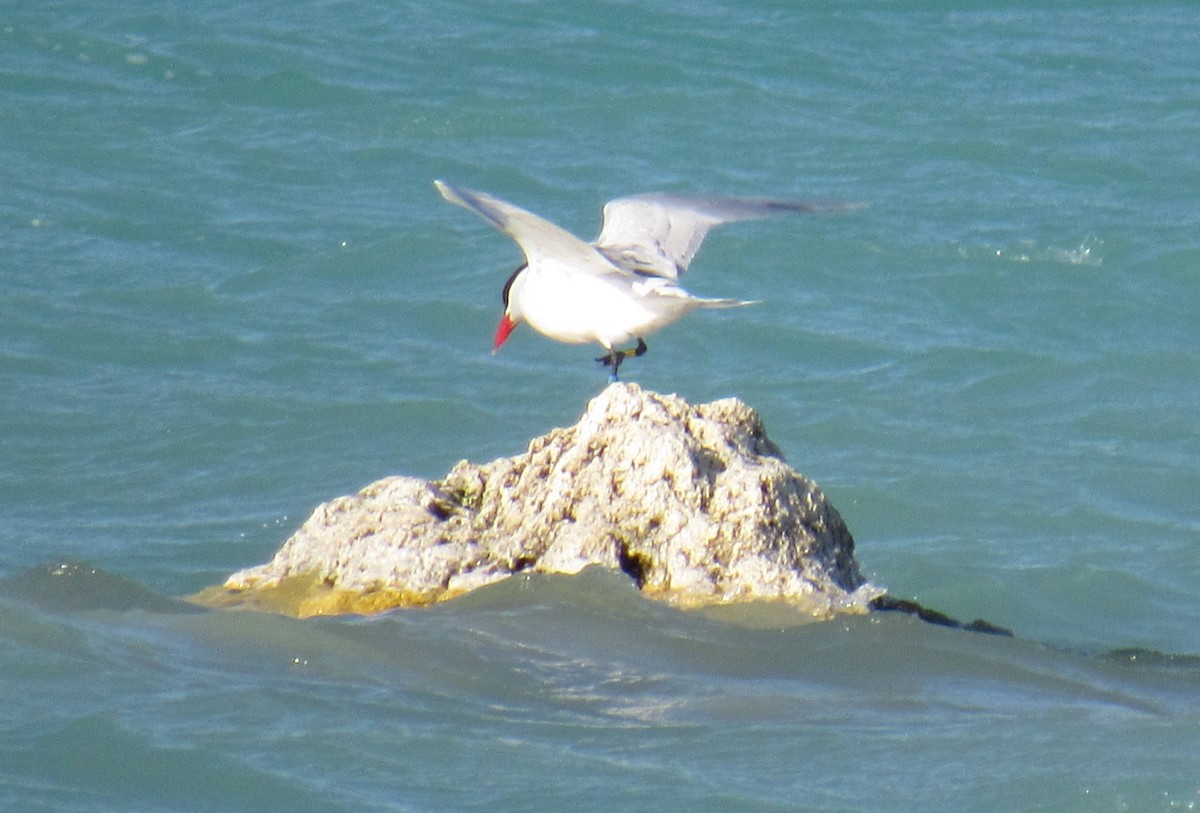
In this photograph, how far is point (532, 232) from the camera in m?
6.92

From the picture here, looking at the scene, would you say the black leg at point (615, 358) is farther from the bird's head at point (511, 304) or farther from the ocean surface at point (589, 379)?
the ocean surface at point (589, 379)

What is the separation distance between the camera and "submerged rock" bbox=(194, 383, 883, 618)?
230 inches

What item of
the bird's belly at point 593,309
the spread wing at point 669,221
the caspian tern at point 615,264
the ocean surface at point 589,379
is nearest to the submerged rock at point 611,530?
the ocean surface at point 589,379

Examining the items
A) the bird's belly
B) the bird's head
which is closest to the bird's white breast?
the bird's belly

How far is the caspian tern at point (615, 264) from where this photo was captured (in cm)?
679

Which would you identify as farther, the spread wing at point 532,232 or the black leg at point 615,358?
the black leg at point 615,358

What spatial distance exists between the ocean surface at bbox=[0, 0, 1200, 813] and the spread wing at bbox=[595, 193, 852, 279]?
180 centimetres

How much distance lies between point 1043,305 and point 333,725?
8607mm

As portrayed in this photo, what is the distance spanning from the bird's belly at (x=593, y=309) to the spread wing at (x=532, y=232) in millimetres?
88

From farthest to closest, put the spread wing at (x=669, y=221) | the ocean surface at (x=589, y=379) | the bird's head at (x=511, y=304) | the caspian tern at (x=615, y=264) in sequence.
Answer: the bird's head at (x=511, y=304) → the spread wing at (x=669, y=221) → the caspian tern at (x=615, y=264) → the ocean surface at (x=589, y=379)

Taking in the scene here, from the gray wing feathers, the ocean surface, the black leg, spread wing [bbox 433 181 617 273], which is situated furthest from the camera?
the black leg

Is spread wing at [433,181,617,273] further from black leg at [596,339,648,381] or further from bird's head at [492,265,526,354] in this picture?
black leg at [596,339,648,381]

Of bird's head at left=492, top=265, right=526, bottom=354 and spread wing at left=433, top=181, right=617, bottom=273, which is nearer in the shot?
spread wing at left=433, top=181, right=617, bottom=273

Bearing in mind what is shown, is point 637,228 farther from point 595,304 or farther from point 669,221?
point 595,304
